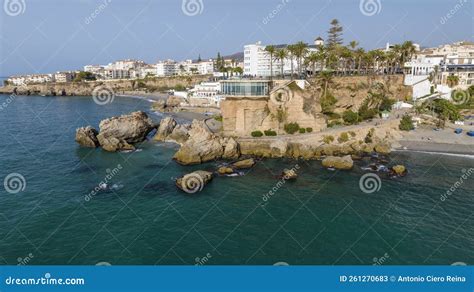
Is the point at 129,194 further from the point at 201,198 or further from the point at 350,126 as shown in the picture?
the point at 350,126

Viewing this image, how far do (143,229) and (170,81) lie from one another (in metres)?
144

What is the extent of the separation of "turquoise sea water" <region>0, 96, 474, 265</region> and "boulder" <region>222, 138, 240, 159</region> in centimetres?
381

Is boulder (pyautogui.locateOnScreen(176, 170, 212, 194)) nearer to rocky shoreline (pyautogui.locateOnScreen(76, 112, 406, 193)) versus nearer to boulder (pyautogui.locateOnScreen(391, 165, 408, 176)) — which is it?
rocky shoreline (pyautogui.locateOnScreen(76, 112, 406, 193))

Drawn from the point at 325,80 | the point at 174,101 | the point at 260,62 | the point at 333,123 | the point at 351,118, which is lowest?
the point at 333,123

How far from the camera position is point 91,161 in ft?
148

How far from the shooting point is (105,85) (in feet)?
539

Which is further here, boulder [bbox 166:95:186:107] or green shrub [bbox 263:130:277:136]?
boulder [bbox 166:95:186:107]

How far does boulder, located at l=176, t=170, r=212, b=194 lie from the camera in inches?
1379

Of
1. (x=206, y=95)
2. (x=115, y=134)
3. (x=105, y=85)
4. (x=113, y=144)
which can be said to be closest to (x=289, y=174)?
(x=113, y=144)

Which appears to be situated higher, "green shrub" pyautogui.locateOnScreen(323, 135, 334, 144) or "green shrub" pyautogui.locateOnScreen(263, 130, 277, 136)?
"green shrub" pyautogui.locateOnScreen(263, 130, 277, 136)

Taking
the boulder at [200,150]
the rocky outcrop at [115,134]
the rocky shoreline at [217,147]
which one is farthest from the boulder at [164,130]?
the boulder at [200,150]

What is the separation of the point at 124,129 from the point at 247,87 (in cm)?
2019

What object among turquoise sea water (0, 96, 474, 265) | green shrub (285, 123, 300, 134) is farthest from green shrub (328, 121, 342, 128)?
turquoise sea water (0, 96, 474, 265)

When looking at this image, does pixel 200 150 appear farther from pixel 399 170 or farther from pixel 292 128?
pixel 399 170
